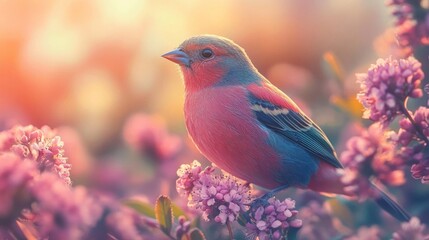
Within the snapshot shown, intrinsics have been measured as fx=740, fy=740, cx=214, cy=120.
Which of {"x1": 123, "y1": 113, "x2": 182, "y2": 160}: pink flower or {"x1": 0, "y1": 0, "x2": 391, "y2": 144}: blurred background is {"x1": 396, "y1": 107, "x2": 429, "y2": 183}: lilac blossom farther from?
{"x1": 0, "y1": 0, "x2": 391, "y2": 144}: blurred background

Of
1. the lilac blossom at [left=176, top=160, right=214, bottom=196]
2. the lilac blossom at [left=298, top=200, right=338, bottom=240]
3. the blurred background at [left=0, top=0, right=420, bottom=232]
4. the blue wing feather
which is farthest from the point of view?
the blurred background at [left=0, top=0, right=420, bottom=232]

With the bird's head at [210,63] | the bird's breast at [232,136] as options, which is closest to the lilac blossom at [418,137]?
the bird's breast at [232,136]

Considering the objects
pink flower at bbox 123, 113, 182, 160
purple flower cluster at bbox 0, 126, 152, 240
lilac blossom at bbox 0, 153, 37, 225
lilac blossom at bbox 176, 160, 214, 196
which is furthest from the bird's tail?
lilac blossom at bbox 0, 153, 37, 225

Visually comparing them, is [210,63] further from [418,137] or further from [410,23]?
[418,137]

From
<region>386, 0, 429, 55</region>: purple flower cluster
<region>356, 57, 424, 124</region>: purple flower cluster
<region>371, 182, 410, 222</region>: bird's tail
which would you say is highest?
<region>386, 0, 429, 55</region>: purple flower cluster

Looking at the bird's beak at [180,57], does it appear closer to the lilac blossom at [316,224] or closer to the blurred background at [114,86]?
the blurred background at [114,86]

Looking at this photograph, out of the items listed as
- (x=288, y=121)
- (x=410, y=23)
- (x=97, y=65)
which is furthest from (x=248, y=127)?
(x=97, y=65)
